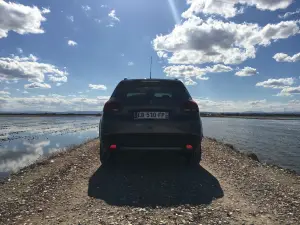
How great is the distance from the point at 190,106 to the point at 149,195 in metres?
2.35

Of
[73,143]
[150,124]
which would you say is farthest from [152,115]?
[73,143]

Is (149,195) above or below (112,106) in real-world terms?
below

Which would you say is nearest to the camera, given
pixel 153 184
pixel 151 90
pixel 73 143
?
pixel 153 184

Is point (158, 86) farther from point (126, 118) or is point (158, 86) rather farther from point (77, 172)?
point (77, 172)

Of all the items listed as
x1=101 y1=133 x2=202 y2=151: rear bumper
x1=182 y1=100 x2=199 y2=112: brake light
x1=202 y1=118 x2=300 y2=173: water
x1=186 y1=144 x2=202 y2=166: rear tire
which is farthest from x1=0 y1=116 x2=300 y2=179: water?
x1=182 y1=100 x2=199 y2=112: brake light

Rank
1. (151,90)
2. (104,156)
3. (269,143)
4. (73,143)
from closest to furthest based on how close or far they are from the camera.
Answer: (151,90) → (104,156) → (73,143) → (269,143)

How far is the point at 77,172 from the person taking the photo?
7.73 meters

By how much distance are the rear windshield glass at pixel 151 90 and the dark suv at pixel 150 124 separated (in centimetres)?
9

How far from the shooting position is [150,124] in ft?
21.3

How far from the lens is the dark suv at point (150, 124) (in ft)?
21.4

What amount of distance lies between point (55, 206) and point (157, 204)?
1.79m

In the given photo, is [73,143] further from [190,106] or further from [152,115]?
[190,106]

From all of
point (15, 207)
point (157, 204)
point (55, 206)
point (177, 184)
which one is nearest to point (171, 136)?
point (177, 184)

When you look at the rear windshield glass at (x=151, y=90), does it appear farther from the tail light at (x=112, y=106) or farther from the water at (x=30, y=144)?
the water at (x=30, y=144)
